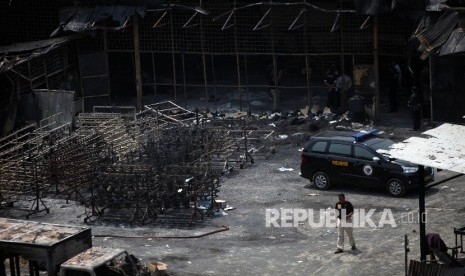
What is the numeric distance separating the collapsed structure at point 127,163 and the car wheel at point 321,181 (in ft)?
8.82

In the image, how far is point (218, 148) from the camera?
3119 cm

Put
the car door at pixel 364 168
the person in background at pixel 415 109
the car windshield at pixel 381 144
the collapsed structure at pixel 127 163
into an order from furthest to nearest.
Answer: the person in background at pixel 415 109
the car windshield at pixel 381 144
the car door at pixel 364 168
the collapsed structure at pixel 127 163

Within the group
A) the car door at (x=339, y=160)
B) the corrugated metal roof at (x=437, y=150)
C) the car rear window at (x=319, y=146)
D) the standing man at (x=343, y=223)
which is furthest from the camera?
the car rear window at (x=319, y=146)

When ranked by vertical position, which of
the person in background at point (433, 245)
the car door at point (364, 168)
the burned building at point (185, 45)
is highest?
the burned building at point (185, 45)

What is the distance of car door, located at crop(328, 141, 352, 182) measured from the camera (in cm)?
2852

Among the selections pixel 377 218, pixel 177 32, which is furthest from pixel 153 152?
pixel 177 32

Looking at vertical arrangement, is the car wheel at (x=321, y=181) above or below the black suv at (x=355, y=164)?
below

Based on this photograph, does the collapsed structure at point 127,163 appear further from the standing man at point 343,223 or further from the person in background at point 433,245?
the person in background at point 433,245

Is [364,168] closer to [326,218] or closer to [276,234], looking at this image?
[326,218]

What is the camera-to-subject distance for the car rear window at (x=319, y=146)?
29.0 meters

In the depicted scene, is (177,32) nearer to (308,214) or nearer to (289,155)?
(289,155)

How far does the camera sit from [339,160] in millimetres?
28594

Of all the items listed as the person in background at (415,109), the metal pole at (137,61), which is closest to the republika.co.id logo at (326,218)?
the person in background at (415,109)

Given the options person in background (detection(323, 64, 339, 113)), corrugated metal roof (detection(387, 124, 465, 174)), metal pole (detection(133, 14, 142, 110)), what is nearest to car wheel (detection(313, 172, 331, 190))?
→ corrugated metal roof (detection(387, 124, 465, 174))
